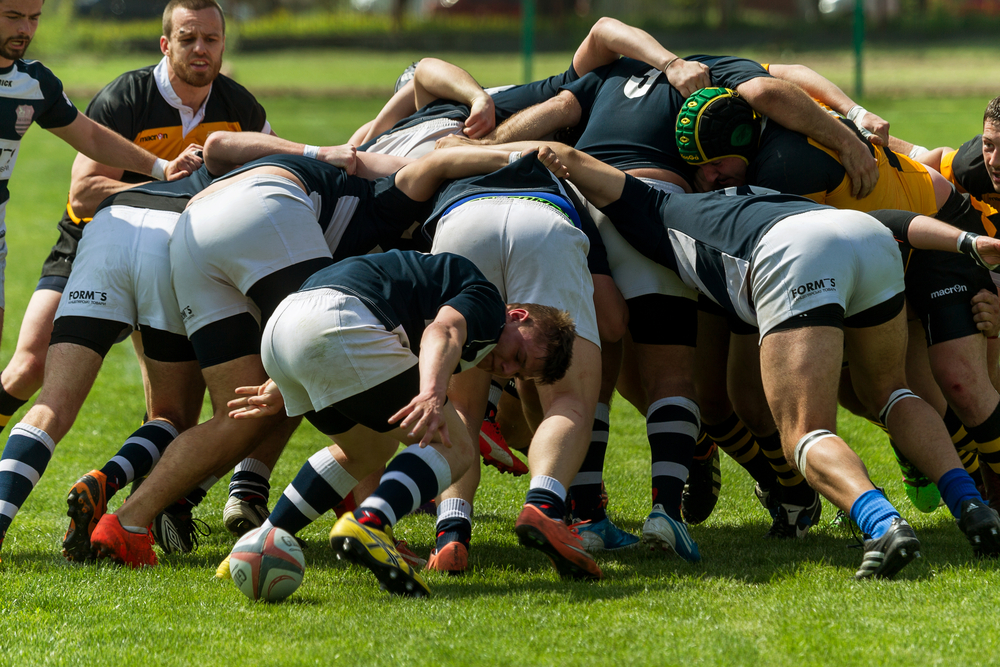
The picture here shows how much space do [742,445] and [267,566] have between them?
8.60ft

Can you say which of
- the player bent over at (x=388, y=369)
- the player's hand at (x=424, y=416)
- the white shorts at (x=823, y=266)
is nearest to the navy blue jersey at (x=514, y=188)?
the player bent over at (x=388, y=369)

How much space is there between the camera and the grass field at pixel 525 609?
11.0 feet

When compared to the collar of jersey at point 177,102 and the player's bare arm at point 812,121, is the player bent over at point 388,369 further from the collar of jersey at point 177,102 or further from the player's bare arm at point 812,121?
the collar of jersey at point 177,102

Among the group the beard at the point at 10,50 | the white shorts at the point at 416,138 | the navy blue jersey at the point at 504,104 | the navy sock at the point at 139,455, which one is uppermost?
the beard at the point at 10,50

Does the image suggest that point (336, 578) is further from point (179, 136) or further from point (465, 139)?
point (179, 136)

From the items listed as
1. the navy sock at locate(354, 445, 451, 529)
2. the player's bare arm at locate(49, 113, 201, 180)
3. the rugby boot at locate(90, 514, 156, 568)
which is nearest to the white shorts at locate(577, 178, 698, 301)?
the navy sock at locate(354, 445, 451, 529)

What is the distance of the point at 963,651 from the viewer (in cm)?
326

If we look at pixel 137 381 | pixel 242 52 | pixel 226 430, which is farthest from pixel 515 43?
pixel 226 430

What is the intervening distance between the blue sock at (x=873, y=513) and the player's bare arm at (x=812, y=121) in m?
1.73

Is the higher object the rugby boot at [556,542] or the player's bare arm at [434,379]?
the player's bare arm at [434,379]

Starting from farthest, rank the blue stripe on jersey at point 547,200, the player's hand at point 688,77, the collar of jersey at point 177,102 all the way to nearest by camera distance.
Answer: the collar of jersey at point 177,102
the player's hand at point 688,77
the blue stripe on jersey at point 547,200

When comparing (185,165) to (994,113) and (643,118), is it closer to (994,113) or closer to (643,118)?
(643,118)

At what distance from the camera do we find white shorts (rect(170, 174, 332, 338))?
4.55 m

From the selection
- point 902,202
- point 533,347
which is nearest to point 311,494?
point 533,347
